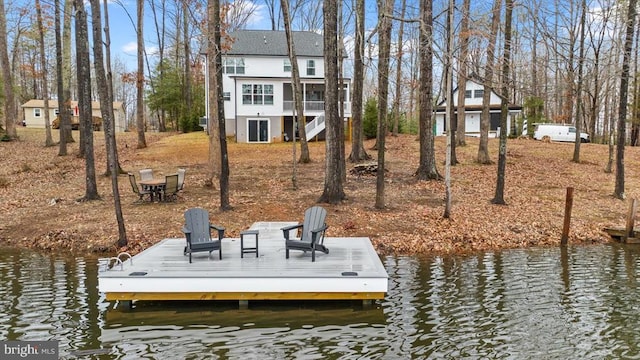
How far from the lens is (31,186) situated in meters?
18.2

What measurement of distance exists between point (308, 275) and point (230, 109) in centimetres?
2956

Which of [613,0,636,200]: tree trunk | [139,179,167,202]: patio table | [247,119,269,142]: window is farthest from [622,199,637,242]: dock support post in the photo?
[247,119,269,142]: window

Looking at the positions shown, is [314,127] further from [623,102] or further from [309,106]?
[623,102]

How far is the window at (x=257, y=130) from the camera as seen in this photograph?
35.0 m

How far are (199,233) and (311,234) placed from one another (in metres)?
2.18

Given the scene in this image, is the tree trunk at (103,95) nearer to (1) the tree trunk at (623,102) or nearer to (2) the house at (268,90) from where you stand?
(1) the tree trunk at (623,102)

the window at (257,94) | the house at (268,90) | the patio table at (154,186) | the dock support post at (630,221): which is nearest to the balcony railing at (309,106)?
the house at (268,90)

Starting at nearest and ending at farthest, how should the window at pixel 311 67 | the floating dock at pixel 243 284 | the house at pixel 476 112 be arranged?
the floating dock at pixel 243 284
the window at pixel 311 67
the house at pixel 476 112

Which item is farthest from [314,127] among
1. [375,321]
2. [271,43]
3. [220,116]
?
[375,321]

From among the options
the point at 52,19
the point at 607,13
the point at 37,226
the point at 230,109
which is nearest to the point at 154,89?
the point at 230,109

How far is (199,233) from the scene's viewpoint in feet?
30.1

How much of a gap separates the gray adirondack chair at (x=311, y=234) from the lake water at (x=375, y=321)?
119 cm

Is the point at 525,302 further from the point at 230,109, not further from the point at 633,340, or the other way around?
the point at 230,109

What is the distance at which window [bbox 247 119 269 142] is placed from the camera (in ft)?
115
